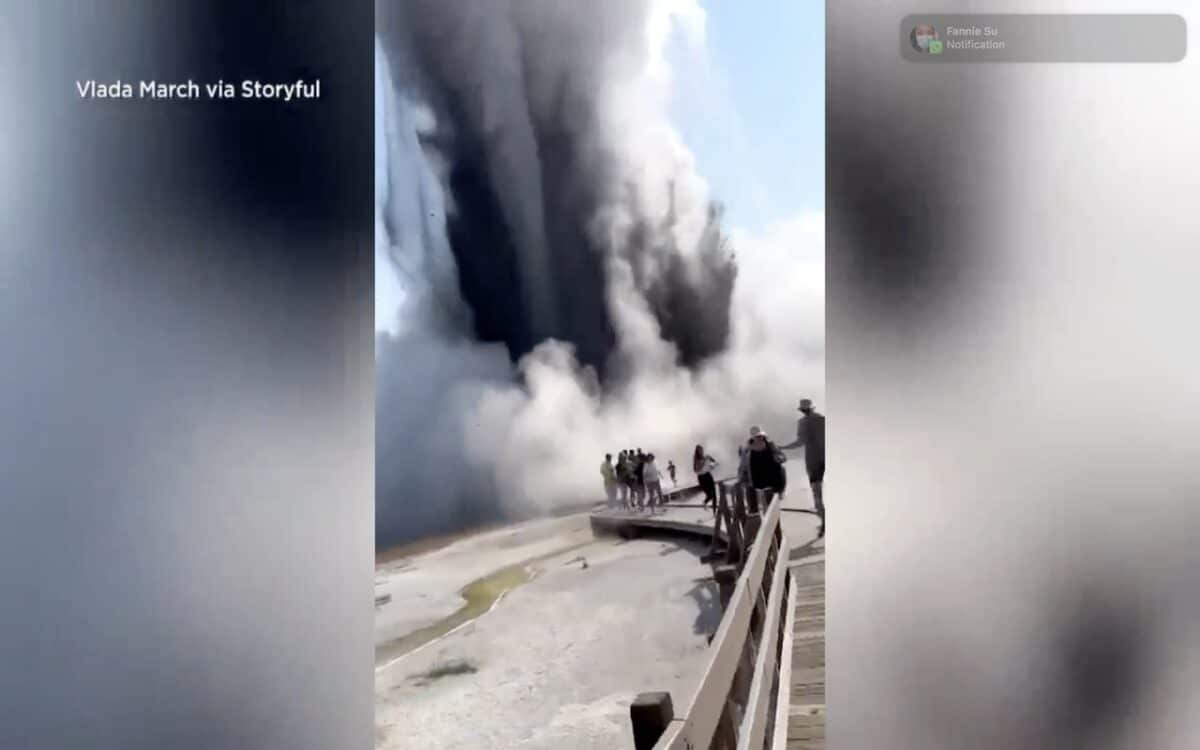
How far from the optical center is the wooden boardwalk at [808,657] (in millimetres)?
1029

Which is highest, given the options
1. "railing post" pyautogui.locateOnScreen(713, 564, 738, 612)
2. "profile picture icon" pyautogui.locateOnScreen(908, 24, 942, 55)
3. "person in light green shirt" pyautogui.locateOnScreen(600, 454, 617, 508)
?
"profile picture icon" pyautogui.locateOnScreen(908, 24, 942, 55)

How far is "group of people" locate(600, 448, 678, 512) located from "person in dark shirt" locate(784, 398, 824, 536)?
7.4 inches

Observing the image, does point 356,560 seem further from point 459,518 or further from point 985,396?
point 985,396

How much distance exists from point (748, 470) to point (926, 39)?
656mm

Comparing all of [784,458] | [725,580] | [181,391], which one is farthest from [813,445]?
[181,391]

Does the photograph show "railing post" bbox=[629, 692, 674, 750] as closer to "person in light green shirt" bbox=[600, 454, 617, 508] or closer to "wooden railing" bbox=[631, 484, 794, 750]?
"wooden railing" bbox=[631, 484, 794, 750]

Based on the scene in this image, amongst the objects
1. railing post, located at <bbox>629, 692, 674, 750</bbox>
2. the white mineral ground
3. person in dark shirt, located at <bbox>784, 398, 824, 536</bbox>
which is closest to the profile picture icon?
person in dark shirt, located at <bbox>784, 398, 824, 536</bbox>

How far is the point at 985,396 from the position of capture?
0.98 metres

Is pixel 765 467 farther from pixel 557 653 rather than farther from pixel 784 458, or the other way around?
pixel 557 653

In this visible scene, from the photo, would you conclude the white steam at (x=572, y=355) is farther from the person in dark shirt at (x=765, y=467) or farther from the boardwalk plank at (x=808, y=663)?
the boardwalk plank at (x=808, y=663)

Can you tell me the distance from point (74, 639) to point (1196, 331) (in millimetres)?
1584

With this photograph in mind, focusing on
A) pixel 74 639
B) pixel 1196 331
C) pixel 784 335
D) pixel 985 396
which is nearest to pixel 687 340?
pixel 784 335

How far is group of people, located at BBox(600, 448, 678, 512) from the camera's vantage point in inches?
40.6

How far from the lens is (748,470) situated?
3.54 feet
